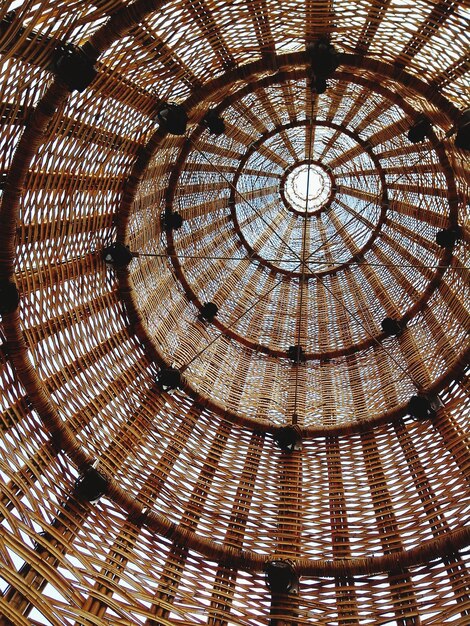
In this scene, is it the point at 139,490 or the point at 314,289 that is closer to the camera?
the point at 139,490

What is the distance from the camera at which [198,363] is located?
5.70m

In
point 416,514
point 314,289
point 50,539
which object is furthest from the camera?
point 314,289

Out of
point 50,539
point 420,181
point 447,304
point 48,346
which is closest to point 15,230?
point 48,346

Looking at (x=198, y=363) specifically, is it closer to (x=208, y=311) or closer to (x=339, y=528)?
(x=208, y=311)

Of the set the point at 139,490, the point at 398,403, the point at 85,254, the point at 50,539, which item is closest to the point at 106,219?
the point at 85,254

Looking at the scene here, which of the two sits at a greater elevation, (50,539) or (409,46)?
(409,46)

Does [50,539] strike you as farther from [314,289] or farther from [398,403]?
[314,289]

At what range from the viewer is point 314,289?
7.54 metres

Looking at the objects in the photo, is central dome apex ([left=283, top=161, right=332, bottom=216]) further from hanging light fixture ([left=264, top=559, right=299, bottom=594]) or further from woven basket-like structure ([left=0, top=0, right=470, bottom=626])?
hanging light fixture ([left=264, top=559, right=299, bottom=594])

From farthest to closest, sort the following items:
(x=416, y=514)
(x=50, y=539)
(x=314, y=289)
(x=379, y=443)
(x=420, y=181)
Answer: (x=314, y=289) < (x=420, y=181) < (x=379, y=443) < (x=416, y=514) < (x=50, y=539)

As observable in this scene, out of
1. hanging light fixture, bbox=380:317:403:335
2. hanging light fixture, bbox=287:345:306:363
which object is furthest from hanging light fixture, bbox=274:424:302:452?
hanging light fixture, bbox=380:317:403:335

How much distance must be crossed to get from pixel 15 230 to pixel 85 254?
1.01m

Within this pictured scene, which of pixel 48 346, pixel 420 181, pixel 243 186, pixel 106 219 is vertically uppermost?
pixel 243 186

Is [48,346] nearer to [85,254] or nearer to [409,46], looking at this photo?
[85,254]
